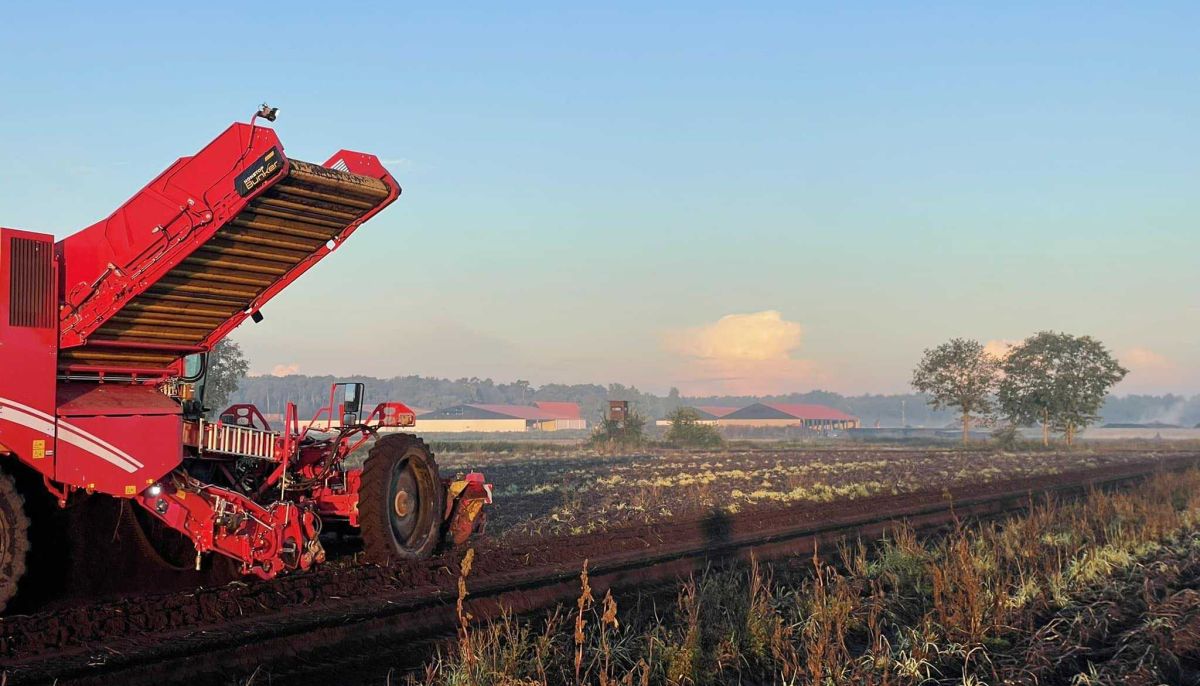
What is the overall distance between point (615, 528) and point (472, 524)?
13.8 ft

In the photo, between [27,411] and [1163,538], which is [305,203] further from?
[1163,538]

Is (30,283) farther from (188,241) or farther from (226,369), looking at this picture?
(226,369)

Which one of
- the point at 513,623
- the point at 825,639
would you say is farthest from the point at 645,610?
the point at 825,639

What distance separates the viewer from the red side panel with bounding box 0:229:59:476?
9.11 m

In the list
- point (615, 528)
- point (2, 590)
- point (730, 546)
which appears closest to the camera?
point (2, 590)

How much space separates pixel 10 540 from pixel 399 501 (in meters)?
4.84

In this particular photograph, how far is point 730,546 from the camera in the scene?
629 inches

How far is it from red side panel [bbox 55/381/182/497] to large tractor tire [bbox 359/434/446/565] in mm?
2674

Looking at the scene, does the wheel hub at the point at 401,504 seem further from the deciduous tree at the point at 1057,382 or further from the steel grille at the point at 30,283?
the deciduous tree at the point at 1057,382

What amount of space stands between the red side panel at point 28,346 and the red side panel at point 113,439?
20cm

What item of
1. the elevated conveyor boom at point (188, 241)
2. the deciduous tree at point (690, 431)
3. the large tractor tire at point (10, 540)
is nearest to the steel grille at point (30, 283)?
the elevated conveyor boom at point (188, 241)

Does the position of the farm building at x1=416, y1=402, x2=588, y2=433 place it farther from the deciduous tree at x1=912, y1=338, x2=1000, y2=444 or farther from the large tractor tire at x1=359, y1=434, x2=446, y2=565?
the large tractor tire at x1=359, y1=434, x2=446, y2=565

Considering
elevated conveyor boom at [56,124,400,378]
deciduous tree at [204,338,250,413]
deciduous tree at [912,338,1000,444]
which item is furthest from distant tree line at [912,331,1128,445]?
elevated conveyor boom at [56,124,400,378]

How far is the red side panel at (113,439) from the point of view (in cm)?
948
